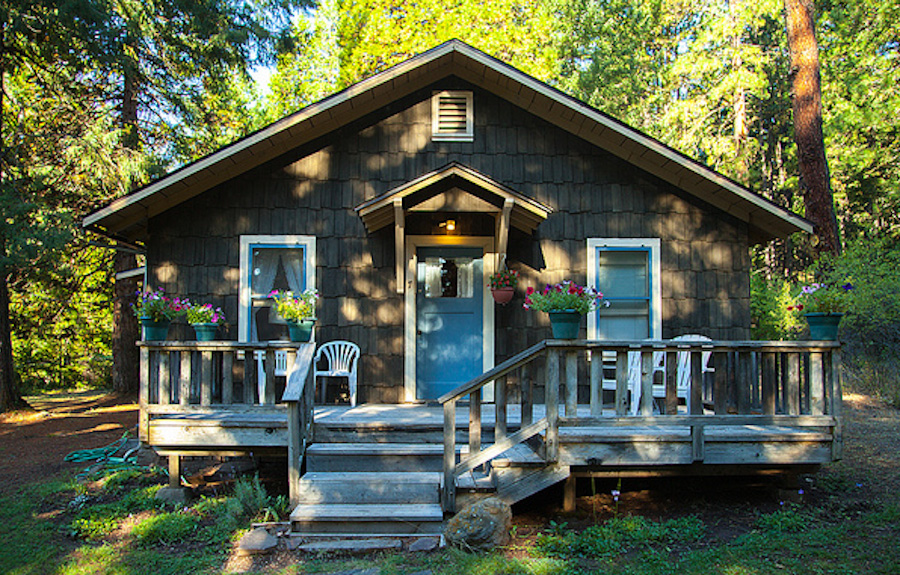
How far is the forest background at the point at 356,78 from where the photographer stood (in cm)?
1107

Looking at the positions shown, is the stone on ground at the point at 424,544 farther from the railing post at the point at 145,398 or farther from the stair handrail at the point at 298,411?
the railing post at the point at 145,398

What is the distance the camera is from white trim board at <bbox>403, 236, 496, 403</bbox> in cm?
736

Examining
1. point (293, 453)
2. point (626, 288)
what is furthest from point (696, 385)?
point (293, 453)

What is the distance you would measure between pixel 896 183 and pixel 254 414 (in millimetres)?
16606

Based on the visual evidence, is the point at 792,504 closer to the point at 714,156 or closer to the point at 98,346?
the point at 714,156

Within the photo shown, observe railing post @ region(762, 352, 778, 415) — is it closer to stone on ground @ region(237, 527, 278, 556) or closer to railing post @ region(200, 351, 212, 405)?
stone on ground @ region(237, 527, 278, 556)

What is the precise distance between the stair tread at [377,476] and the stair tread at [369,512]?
179 millimetres

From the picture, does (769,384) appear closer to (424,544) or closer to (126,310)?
(424,544)

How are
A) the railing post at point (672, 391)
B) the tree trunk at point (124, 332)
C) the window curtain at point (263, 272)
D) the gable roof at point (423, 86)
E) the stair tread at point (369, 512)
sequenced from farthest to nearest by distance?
the tree trunk at point (124, 332) → the window curtain at point (263, 272) → the gable roof at point (423, 86) → the railing post at point (672, 391) → the stair tread at point (369, 512)

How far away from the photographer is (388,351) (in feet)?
24.2

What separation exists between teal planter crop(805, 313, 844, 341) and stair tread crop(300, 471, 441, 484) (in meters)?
3.35

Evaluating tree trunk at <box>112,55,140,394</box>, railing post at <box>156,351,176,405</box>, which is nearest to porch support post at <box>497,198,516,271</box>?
railing post at <box>156,351,176,405</box>

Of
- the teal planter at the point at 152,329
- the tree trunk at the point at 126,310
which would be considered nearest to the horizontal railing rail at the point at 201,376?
the teal planter at the point at 152,329

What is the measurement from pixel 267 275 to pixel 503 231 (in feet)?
9.02
